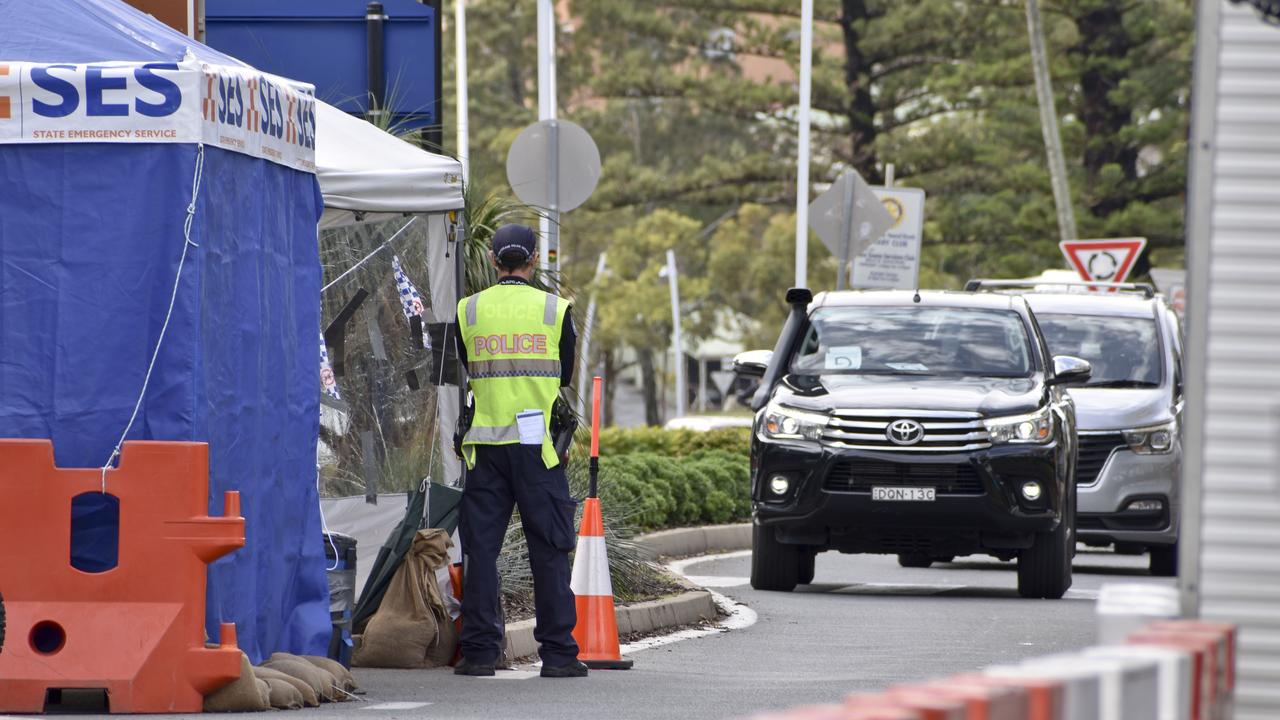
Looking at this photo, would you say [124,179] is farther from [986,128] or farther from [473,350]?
[986,128]

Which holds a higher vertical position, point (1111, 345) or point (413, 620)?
point (1111, 345)

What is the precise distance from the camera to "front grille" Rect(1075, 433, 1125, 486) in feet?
56.1

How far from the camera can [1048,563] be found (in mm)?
14461

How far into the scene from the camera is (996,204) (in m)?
40.8

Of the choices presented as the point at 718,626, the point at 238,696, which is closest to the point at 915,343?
the point at 718,626

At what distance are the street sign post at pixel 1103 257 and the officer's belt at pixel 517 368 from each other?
19.1 m

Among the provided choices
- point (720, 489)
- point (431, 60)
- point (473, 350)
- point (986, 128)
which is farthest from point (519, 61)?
point (473, 350)

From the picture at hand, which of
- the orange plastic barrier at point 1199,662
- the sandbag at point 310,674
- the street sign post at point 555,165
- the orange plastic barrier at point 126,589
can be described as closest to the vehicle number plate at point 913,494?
the street sign post at point 555,165

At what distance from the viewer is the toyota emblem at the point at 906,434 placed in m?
14.1

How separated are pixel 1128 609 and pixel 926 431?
931cm

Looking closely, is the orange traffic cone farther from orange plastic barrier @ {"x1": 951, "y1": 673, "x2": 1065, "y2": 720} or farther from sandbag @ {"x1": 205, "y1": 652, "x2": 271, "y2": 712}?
orange plastic barrier @ {"x1": 951, "y1": 673, "x2": 1065, "y2": 720}

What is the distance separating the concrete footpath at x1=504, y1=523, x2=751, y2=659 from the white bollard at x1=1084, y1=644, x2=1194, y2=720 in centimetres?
644

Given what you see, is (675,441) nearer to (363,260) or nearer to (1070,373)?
(1070,373)

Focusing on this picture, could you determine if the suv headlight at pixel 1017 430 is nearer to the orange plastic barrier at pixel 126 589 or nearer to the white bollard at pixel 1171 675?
the orange plastic barrier at pixel 126 589
